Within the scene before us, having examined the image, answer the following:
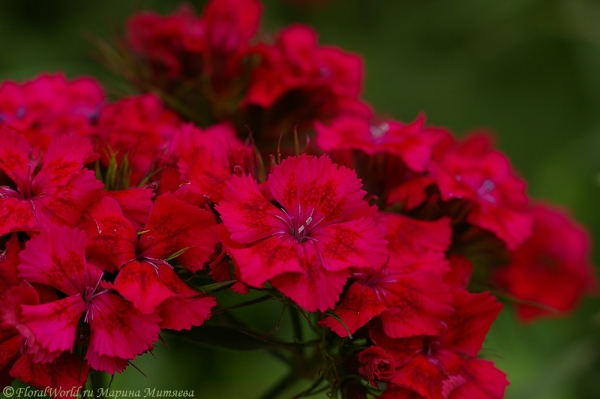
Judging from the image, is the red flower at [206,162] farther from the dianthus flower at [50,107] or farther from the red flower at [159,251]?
the dianthus flower at [50,107]

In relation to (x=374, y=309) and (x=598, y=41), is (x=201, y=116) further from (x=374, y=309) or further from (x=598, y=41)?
(x=598, y=41)

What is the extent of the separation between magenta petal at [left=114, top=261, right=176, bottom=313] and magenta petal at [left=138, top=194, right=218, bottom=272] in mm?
32

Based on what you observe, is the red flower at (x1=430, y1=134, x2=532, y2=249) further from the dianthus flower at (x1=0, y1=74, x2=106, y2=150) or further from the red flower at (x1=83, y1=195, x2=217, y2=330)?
the dianthus flower at (x1=0, y1=74, x2=106, y2=150)

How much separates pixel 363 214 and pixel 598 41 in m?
1.72

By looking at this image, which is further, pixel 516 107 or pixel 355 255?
pixel 516 107

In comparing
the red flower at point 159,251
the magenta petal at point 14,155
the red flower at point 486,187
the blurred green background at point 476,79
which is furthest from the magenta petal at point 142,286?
the blurred green background at point 476,79

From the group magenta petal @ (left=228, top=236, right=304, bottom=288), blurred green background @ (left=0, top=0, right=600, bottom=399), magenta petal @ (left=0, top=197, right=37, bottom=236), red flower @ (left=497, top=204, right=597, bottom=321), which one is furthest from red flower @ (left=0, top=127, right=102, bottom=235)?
red flower @ (left=497, top=204, right=597, bottom=321)

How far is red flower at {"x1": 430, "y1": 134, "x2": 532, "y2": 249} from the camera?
1020mm

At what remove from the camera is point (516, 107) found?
2.92 metres

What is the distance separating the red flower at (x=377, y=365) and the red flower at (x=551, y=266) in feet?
1.93

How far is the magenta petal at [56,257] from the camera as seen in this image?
28.9 inches

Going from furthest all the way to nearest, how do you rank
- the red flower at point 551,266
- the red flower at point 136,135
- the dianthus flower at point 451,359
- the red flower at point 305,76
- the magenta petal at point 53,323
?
the red flower at point 551,266 → the red flower at point 305,76 → the red flower at point 136,135 → the dianthus flower at point 451,359 → the magenta petal at point 53,323

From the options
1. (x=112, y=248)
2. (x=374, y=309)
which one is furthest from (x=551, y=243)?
(x=112, y=248)

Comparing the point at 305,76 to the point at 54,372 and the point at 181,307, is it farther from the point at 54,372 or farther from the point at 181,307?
the point at 54,372
